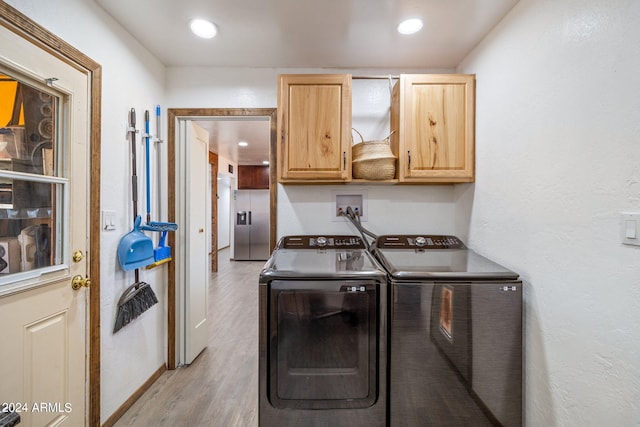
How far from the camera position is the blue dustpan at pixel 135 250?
164 cm

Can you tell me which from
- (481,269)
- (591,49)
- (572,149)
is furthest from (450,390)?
(591,49)

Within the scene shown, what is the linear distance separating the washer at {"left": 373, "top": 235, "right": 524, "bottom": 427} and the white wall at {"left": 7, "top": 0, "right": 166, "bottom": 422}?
1.62 m

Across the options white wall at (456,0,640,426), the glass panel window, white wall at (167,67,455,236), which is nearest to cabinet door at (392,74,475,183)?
white wall at (456,0,640,426)

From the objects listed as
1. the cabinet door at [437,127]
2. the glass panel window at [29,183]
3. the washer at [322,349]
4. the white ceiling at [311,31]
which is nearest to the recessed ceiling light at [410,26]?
the white ceiling at [311,31]

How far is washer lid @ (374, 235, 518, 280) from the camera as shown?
1287mm

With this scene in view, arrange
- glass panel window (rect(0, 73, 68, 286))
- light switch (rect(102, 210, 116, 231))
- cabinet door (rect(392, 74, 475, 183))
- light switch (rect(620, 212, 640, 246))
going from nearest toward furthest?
light switch (rect(620, 212, 640, 246)) < glass panel window (rect(0, 73, 68, 286)) < light switch (rect(102, 210, 116, 231)) < cabinet door (rect(392, 74, 475, 183))

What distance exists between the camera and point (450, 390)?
125cm

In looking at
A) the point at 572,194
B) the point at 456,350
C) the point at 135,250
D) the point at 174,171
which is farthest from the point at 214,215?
the point at 572,194

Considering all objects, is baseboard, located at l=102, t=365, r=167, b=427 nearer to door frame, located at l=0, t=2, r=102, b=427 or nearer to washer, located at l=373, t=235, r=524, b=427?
door frame, located at l=0, t=2, r=102, b=427

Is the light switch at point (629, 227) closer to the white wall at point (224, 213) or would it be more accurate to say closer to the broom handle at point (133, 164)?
the broom handle at point (133, 164)

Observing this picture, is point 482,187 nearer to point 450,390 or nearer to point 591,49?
point 591,49

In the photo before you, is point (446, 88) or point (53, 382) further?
point (446, 88)

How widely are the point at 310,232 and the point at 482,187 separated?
48.8 inches

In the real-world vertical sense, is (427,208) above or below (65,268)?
above
